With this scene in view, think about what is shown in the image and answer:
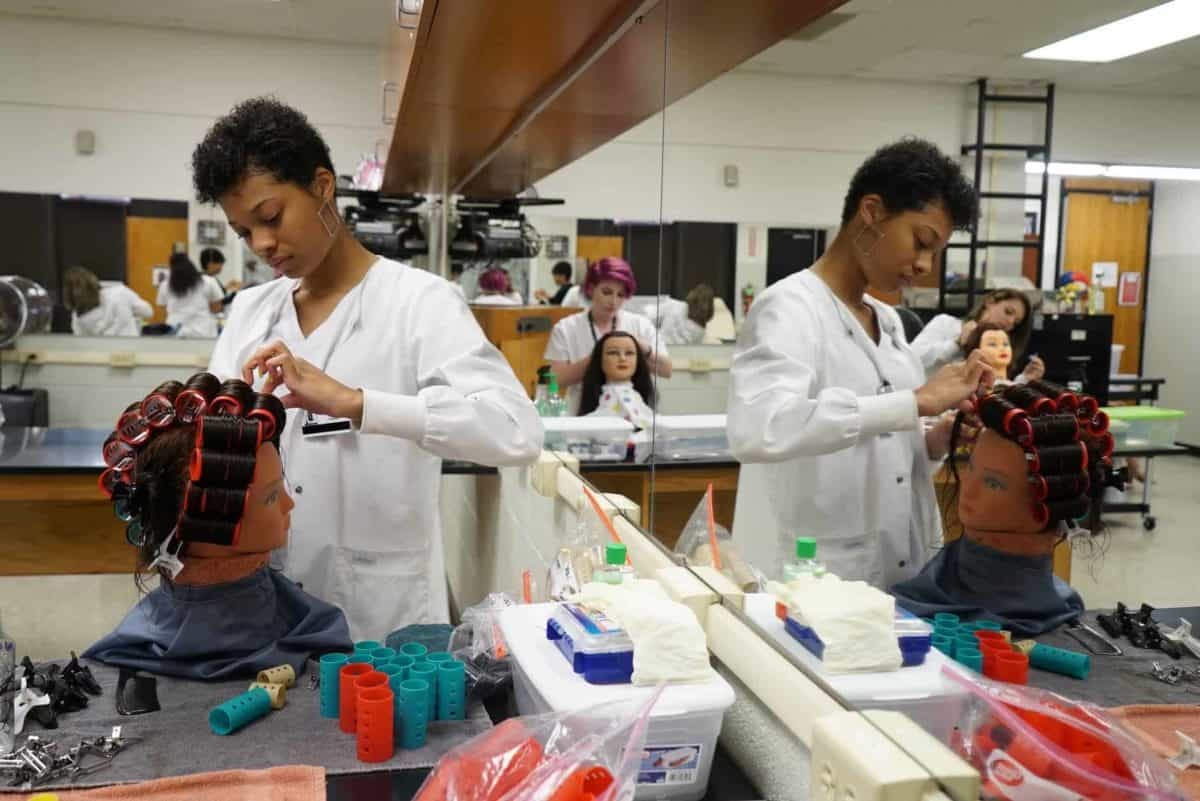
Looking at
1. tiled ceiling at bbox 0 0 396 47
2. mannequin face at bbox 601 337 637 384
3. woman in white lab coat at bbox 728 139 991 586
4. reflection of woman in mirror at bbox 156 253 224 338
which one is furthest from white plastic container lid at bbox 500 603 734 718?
reflection of woman in mirror at bbox 156 253 224 338

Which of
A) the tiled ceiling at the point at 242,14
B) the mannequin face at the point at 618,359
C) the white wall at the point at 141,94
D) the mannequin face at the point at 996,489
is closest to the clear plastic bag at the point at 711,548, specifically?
the mannequin face at the point at 996,489

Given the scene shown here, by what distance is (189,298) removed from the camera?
22.8 feet

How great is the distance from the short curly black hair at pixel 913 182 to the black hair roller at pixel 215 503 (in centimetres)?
99

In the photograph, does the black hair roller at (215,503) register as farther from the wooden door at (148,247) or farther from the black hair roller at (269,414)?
the wooden door at (148,247)

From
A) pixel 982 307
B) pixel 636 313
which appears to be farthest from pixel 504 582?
pixel 982 307

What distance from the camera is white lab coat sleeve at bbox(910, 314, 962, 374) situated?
1.01m

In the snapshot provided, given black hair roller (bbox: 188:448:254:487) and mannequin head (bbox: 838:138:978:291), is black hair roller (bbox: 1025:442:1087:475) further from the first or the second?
black hair roller (bbox: 188:448:254:487)

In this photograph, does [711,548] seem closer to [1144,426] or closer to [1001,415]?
[1001,415]

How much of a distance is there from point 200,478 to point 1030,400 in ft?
3.81

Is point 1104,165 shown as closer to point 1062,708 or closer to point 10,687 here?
point 1062,708

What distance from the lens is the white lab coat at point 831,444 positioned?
3.75 feet

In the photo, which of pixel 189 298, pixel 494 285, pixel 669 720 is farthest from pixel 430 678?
pixel 189 298

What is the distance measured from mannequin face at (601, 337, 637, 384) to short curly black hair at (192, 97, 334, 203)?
1445mm

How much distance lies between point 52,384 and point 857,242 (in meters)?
6.99
